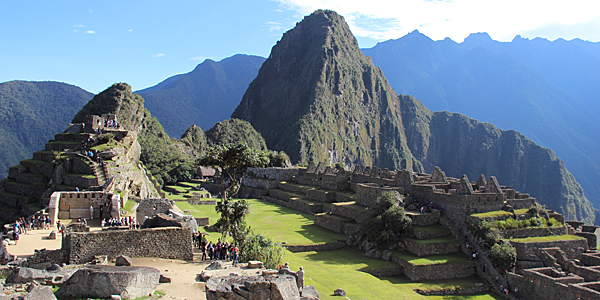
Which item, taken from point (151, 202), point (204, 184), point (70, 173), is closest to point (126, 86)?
point (204, 184)

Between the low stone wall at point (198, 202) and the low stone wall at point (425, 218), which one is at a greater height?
the low stone wall at point (425, 218)

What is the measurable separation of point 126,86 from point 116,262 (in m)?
87.0

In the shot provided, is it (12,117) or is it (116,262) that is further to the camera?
(12,117)

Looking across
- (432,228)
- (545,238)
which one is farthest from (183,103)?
(545,238)

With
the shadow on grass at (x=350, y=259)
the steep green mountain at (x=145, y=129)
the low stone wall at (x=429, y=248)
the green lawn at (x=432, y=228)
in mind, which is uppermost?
the steep green mountain at (x=145, y=129)

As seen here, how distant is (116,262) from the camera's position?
1294 centimetres

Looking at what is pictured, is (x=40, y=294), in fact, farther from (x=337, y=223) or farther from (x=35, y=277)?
(x=337, y=223)

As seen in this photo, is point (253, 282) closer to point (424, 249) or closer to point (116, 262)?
point (116, 262)

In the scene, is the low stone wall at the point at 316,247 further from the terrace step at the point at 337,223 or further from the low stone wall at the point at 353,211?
the low stone wall at the point at 353,211

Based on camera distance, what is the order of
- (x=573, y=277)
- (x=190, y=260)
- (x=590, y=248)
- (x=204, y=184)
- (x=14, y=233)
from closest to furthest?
(x=190, y=260) < (x=14, y=233) < (x=573, y=277) < (x=590, y=248) < (x=204, y=184)

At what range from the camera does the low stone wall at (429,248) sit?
26.7m

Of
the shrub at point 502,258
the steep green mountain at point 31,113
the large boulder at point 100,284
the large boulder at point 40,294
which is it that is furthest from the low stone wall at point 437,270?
the steep green mountain at point 31,113

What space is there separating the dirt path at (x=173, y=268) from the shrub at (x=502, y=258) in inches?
678

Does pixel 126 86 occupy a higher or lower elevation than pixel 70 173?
higher
